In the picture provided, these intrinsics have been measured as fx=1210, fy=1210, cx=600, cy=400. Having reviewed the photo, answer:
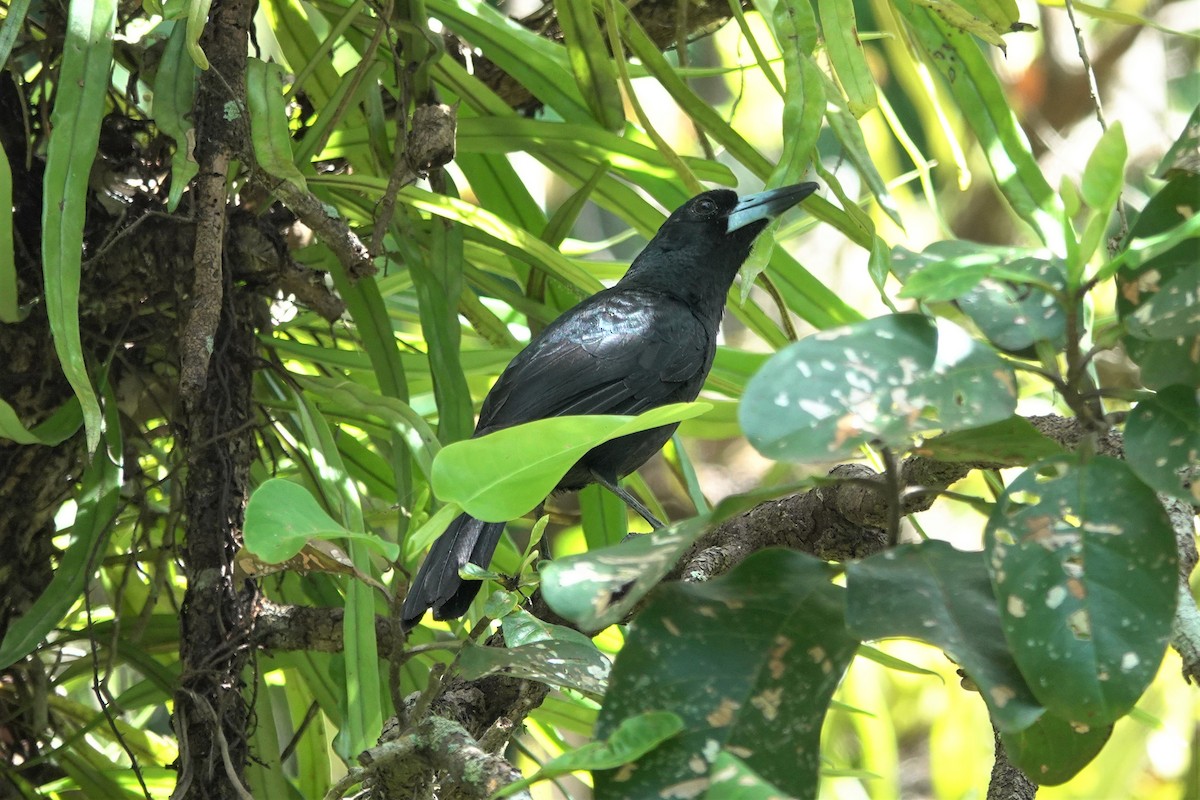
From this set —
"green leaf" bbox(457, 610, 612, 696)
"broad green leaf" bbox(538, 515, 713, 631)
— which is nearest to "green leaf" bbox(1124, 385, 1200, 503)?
"broad green leaf" bbox(538, 515, 713, 631)

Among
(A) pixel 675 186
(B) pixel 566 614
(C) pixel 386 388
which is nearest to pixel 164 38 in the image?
(C) pixel 386 388

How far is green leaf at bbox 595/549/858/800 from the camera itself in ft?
2.20

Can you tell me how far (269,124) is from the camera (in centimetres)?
152

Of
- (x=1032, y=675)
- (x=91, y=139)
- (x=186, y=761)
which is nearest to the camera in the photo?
(x=1032, y=675)

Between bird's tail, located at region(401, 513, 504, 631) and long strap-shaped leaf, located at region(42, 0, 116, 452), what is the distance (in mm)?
421

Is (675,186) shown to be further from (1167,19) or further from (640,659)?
(1167,19)

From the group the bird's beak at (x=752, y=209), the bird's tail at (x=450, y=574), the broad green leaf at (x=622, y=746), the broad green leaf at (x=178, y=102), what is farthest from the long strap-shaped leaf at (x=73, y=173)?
the bird's beak at (x=752, y=209)

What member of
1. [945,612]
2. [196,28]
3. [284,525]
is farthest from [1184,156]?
[196,28]

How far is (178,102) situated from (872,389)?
1.17 meters

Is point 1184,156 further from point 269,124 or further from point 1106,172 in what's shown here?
point 269,124

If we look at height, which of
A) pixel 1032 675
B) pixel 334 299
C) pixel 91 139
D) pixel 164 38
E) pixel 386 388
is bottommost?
pixel 1032 675

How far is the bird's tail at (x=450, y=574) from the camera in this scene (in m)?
1.45

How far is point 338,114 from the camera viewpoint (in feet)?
5.57

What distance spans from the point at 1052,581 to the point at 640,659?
0.23 m
